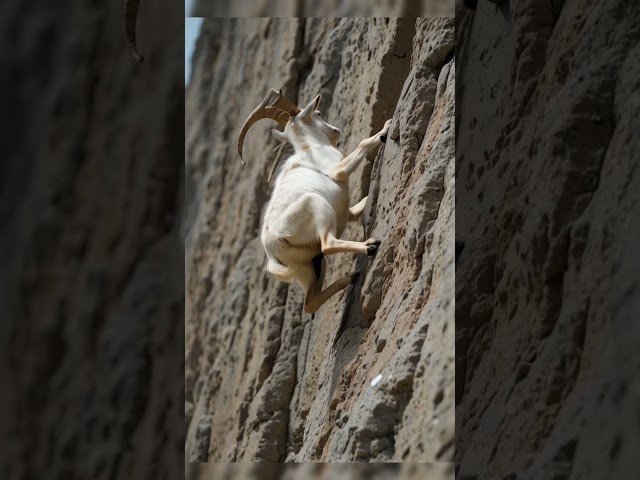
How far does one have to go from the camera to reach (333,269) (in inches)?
234

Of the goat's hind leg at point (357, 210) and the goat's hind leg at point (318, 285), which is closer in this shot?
the goat's hind leg at point (318, 285)

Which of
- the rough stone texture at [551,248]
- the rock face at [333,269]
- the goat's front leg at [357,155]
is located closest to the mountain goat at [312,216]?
the goat's front leg at [357,155]

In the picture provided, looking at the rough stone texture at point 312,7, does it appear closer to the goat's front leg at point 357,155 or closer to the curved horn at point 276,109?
the goat's front leg at point 357,155

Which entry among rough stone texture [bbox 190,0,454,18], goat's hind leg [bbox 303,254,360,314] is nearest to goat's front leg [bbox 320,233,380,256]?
goat's hind leg [bbox 303,254,360,314]

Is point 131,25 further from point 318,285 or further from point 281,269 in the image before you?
point 318,285

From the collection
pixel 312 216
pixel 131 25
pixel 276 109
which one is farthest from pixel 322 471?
pixel 276 109

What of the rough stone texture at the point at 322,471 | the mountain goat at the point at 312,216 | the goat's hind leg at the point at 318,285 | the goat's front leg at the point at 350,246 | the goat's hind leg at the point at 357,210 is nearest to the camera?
the rough stone texture at the point at 322,471

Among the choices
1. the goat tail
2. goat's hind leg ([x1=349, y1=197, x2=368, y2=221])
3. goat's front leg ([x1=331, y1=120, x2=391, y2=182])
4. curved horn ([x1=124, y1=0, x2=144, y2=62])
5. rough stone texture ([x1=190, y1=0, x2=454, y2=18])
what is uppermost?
rough stone texture ([x1=190, y1=0, x2=454, y2=18])

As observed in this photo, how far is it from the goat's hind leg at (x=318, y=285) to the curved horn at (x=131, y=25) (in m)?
2.82

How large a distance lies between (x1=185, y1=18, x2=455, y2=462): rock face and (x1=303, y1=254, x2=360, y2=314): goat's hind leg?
8 centimetres

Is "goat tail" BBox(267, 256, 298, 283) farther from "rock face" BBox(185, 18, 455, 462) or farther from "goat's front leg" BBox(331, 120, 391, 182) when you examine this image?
"goat's front leg" BBox(331, 120, 391, 182)

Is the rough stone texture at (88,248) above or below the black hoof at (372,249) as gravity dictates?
above

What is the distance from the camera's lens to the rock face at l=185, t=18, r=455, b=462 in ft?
11.0

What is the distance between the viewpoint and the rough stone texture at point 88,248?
2.19m
